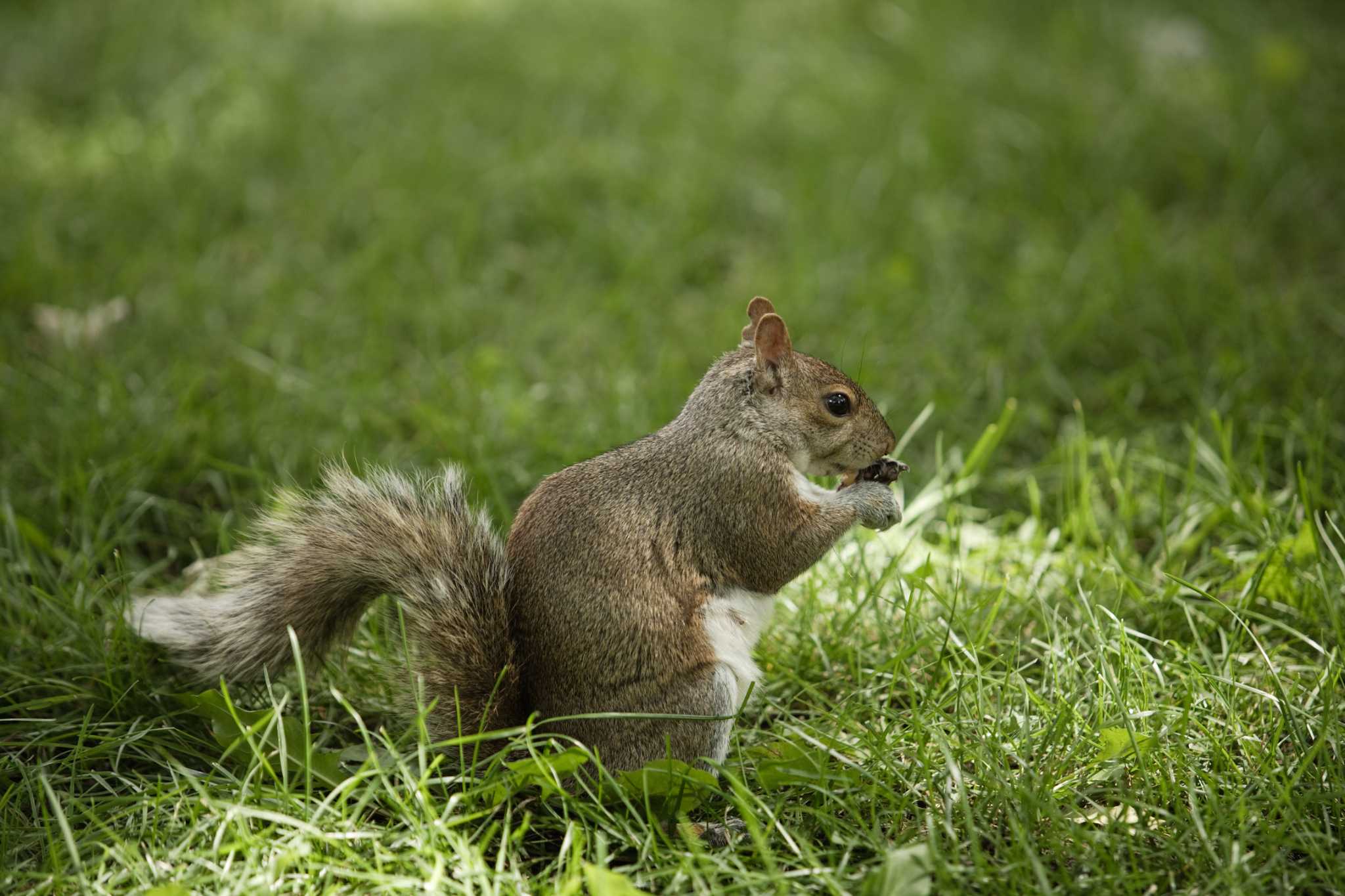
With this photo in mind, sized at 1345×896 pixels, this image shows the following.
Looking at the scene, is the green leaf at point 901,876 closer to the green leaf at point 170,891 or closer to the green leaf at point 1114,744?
the green leaf at point 1114,744

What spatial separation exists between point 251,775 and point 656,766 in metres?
0.59

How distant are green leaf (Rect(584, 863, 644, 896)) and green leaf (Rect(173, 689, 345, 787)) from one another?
1.67 ft

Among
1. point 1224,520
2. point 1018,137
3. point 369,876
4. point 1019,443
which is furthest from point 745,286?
point 369,876

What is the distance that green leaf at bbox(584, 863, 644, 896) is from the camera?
1353mm

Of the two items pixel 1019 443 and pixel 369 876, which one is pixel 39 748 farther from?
pixel 1019 443

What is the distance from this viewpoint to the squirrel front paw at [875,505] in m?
1.76

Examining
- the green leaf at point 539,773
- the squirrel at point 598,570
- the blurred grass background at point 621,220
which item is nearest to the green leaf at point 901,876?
the squirrel at point 598,570

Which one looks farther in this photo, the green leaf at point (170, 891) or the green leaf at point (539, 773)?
the green leaf at point (539, 773)

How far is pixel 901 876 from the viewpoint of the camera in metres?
1.39

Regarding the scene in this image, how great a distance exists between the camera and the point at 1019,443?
277 centimetres

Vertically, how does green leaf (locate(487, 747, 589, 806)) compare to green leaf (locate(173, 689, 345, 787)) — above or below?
above

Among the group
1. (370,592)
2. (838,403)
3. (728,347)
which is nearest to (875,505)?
(838,403)

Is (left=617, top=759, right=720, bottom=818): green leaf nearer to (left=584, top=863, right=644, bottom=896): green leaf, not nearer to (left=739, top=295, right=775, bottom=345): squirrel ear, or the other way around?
(left=584, top=863, right=644, bottom=896): green leaf

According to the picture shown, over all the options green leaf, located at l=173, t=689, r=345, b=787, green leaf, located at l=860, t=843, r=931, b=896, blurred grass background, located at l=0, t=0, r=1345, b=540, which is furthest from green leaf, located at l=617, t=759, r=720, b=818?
blurred grass background, located at l=0, t=0, r=1345, b=540
